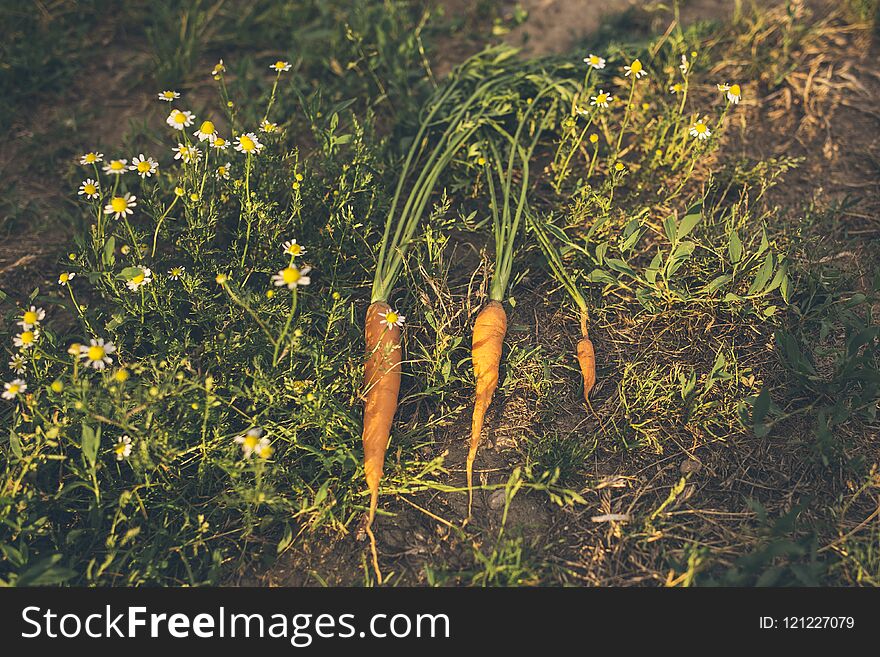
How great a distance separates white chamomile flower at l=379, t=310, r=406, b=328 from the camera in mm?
2172

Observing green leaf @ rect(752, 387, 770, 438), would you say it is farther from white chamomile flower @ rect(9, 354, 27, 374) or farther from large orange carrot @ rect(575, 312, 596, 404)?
white chamomile flower @ rect(9, 354, 27, 374)

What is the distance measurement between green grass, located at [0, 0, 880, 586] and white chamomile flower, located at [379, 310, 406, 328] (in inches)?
4.1

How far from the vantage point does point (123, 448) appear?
1.91 m

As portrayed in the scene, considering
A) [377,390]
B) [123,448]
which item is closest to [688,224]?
[377,390]

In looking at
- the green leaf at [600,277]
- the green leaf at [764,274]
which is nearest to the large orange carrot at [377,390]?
the green leaf at [600,277]

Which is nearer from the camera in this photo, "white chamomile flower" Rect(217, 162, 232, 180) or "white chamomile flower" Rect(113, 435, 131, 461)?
"white chamomile flower" Rect(113, 435, 131, 461)

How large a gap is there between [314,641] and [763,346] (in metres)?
1.63

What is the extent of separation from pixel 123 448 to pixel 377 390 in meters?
0.71

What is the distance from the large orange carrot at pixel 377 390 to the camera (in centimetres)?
205

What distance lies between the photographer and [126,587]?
6.23 ft

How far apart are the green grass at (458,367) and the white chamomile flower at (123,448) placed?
11 mm

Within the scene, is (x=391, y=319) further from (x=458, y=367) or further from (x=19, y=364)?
(x=19, y=364)

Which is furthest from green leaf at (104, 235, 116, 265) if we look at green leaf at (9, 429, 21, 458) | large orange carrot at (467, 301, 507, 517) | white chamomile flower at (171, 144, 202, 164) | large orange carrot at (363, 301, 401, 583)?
large orange carrot at (467, 301, 507, 517)

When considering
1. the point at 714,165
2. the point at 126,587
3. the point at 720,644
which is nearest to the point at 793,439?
the point at 720,644
